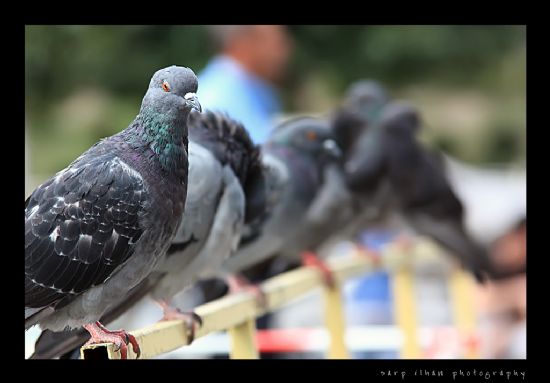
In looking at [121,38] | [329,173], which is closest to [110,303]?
[329,173]

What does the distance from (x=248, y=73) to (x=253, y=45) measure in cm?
22

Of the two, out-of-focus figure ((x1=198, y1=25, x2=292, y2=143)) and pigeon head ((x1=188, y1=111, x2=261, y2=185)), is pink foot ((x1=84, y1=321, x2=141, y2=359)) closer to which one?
pigeon head ((x1=188, y1=111, x2=261, y2=185))

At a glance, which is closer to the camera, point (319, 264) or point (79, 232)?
point (79, 232)

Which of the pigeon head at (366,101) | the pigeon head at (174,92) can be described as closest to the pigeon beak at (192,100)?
the pigeon head at (174,92)

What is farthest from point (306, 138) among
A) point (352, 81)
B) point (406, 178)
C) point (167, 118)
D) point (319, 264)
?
point (352, 81)

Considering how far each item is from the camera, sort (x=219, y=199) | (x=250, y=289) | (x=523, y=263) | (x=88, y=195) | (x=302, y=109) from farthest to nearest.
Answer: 1. (x=302, y=109)
2. (x=523, y=263)
3. (x=250, y=289)
4. (x=219, y=199)
5. (x=88, y=195)

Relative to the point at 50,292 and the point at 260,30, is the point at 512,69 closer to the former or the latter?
the point at 260,30

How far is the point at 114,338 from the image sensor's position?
8.75 feet

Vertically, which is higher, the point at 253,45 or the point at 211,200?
the point at 253,45

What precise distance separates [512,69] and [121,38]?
5.95 m

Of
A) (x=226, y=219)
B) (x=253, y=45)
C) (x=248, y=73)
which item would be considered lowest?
(x=226, y=219)

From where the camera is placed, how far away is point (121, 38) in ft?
34.6

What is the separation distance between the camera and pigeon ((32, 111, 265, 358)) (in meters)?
3.38

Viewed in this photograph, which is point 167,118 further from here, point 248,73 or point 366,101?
point 366,101
